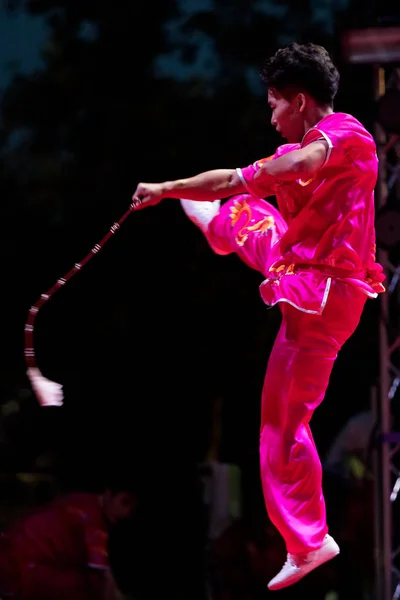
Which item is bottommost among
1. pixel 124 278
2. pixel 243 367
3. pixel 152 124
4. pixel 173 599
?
pixel 173 599

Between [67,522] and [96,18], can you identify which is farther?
[96,18]

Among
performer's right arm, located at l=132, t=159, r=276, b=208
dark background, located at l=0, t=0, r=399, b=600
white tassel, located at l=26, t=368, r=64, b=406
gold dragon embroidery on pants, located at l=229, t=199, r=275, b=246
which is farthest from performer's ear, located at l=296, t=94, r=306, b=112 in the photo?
dark background, located at l=0, t=0, r=399, b=600

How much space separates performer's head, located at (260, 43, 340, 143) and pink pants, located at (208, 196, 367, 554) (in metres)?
0.42

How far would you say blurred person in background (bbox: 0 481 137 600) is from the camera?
420 cm

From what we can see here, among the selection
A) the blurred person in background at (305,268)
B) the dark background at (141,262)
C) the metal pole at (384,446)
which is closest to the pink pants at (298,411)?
the blurred person in background at (305,268)

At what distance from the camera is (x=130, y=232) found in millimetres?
5188

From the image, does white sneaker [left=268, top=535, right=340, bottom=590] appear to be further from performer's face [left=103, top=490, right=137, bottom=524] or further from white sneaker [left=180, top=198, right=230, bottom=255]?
performer's face [left=103, top=490, right=137, bottom=524]

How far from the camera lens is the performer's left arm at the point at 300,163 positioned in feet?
7.66

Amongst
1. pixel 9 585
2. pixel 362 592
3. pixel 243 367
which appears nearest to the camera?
pixel 9 585

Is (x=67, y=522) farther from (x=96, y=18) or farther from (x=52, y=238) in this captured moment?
(x=96, y=18)

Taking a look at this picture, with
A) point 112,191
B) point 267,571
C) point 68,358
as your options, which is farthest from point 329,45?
point 267,571

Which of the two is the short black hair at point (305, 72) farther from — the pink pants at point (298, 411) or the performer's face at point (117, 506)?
the performer's face at point (117, 506)

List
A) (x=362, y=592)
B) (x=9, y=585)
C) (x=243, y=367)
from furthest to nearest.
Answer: (x=243, y=367), (x=362, y=592), (x=9, y=585)

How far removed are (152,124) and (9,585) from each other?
2.34 m
